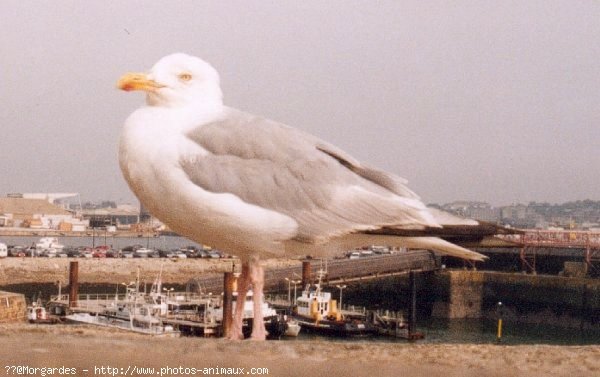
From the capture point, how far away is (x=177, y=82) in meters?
3.57

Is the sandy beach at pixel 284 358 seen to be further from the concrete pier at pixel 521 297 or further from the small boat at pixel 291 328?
the concrete pier at pixel 521 297

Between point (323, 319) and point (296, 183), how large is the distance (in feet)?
73.0

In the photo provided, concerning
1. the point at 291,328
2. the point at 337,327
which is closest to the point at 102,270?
the point at 337,327

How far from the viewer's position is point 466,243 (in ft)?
11.7

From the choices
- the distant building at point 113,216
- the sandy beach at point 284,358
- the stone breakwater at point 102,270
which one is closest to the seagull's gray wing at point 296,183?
the sandy beach at point 284,358

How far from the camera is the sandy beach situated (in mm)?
1974

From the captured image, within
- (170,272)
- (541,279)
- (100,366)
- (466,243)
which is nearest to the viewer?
(100,366)

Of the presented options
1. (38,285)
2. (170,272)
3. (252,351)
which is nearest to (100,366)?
(252,351)

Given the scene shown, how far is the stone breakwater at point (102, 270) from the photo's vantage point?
4072 centimetres

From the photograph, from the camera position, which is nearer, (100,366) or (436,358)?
(100,366)

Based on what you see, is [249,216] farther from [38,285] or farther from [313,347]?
[38,285]

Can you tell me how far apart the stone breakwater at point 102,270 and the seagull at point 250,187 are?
3660 cm

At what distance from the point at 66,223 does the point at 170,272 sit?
5233 centimetres

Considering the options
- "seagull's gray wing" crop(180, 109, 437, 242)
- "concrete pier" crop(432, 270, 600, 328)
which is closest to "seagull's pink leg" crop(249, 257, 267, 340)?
"seagull's gray wing" crop(180, 109, 437, 242)
